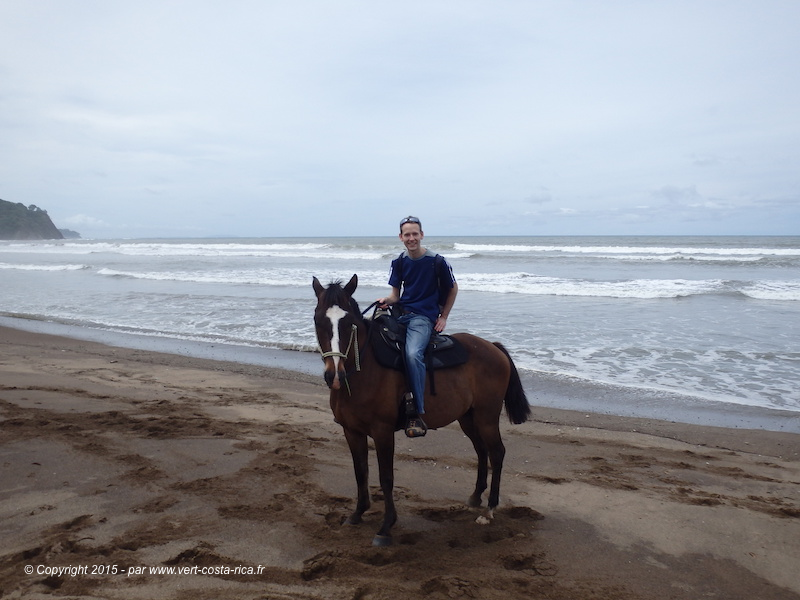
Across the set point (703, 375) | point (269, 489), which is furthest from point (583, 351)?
point (269, 489)

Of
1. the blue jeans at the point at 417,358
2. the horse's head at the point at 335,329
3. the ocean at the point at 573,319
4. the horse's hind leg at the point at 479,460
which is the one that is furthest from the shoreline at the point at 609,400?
the horse's head at the point at 335,329

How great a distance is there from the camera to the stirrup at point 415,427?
407 cm

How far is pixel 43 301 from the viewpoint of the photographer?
61.7 feet

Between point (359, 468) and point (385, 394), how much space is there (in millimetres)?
687

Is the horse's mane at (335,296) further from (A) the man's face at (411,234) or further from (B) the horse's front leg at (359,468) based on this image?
(B) the horse's front leg at (359,468)

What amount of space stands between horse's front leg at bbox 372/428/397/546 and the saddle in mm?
528

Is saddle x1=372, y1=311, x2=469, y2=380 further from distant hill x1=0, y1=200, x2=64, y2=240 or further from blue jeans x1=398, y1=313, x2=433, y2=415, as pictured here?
distant hill x1=0, y1=200, x2=64, y2=240

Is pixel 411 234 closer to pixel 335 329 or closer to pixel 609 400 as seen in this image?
pixel 335 329

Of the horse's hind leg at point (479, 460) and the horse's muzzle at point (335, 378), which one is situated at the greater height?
the horse's muzzle at point (335, 378)

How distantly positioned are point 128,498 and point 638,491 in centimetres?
453

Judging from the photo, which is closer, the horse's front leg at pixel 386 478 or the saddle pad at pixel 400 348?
the horse's front leg at pixel 386 478

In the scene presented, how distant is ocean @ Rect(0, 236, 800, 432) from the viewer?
8633 millimetres

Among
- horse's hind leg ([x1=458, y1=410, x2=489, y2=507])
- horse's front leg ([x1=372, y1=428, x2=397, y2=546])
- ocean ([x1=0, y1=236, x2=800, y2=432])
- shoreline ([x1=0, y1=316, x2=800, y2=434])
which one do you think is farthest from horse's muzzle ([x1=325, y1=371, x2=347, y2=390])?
ocean ([x1=0, y1=236, x2=800, y2=432])

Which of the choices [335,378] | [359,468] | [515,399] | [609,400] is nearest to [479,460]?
[515,399]
